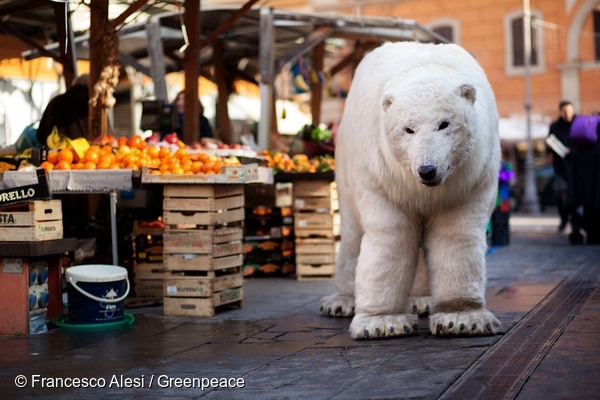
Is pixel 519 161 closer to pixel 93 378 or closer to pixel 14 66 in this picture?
pixel 14 66

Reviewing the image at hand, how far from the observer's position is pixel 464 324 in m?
6.49

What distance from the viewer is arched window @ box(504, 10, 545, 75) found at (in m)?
34.6

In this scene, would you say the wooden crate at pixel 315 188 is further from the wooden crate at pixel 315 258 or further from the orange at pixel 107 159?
the orange at pixel 107 159

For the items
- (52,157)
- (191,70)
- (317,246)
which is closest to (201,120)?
(191,70)

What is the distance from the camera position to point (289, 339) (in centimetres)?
692

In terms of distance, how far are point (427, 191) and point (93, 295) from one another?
2.82 meters

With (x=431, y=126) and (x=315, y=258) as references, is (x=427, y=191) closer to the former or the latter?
(x=431, y=126)

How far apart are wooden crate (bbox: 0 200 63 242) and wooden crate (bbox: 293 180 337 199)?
380cm

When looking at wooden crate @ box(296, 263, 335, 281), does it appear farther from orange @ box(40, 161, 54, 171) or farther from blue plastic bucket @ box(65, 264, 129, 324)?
blue plastic bucket @ box(65, 264, 129, 324)

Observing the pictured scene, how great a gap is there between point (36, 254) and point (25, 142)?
4.13m

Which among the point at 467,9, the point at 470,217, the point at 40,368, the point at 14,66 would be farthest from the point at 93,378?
the point at 467,9

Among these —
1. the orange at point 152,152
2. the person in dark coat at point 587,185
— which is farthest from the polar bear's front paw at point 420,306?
the person in dark coat at point 587,185

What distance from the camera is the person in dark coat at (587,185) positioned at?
558 inches

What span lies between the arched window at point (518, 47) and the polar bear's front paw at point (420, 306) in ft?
92.2
